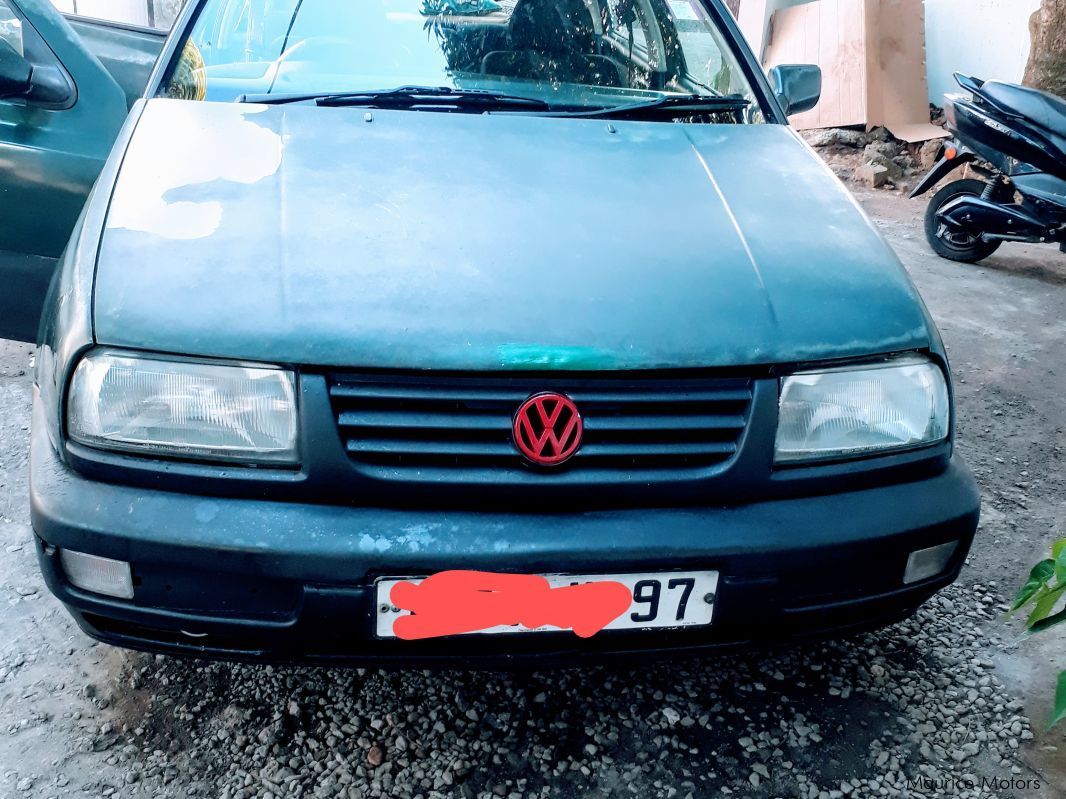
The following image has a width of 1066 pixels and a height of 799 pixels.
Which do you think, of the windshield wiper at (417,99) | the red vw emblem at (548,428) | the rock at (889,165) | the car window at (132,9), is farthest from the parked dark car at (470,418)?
the car window at (132,9)

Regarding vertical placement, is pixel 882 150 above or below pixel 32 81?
below

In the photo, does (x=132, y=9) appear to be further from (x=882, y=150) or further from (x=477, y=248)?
(x=477, y=248)

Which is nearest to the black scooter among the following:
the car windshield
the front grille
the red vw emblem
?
the car windshield

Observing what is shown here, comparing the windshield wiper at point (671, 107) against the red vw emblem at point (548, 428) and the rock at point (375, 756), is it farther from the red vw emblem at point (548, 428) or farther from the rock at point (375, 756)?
the rock at point (375, 756)

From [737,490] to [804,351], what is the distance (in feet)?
0.89

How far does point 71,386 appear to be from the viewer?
1577mm

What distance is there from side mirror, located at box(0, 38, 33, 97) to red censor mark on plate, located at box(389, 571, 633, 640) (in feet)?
6.61

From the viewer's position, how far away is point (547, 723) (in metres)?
1.97

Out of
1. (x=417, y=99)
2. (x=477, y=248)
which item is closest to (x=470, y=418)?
(x=477, y=248)

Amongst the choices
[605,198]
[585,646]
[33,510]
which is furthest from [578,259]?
[33,510]

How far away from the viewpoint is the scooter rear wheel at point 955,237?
543 cm

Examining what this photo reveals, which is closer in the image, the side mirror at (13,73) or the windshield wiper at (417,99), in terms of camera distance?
the windshield wiper at (417,99)

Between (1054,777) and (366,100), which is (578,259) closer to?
(366,100)

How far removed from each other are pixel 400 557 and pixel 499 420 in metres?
0.27
